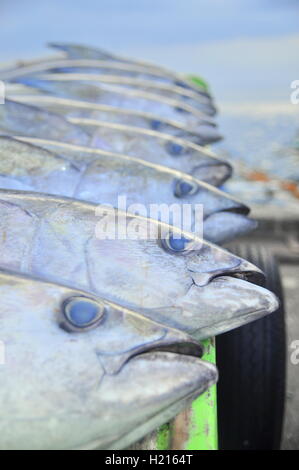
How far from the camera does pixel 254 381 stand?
265 centimetres

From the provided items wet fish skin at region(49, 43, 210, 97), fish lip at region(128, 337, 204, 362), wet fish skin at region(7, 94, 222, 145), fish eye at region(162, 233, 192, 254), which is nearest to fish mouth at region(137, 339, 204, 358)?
fish lip at region(128, 337, 204, 362)

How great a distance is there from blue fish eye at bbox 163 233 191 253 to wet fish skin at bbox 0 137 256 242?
53 cm

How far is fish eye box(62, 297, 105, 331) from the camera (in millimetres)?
1388

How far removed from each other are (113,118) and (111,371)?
245cm

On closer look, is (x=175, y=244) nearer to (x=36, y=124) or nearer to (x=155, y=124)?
(x=36, y=124)

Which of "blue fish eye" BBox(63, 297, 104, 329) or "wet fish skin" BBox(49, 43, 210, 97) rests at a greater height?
"wet fish skin" BBox(49, 43, 210, 97)

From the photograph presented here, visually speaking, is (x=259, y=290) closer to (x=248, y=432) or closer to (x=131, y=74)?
(x=248, y=432)

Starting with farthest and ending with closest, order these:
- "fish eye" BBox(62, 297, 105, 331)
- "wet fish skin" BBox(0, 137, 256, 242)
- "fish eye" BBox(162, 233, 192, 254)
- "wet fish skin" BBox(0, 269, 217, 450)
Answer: "wet fish skin" BBox(0, 137, 256, 242) < "fish eye" BBox(162, 233, 192, 254) < "fish eye" BBox(62, 297, 105, 331) < "wet fish skin" BBox(0, 269, 217, 450)

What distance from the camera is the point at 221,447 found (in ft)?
9.04

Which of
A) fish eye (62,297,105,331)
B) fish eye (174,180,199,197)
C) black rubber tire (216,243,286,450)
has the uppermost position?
fish eye (174,180,199,197)

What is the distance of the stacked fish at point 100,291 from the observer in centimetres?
130

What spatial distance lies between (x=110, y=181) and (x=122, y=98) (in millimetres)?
1933

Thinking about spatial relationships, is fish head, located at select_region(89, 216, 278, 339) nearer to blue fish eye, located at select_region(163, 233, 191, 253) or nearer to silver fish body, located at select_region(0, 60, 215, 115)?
blue fish eye, located at select_region(163, 233, 191, 253)
